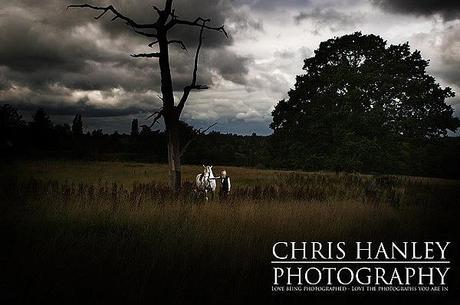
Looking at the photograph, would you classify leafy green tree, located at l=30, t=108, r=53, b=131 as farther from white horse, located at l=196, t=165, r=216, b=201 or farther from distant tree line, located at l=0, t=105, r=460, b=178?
white horse, located at l=196, t=165, r=216, b=201

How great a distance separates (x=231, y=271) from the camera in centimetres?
505

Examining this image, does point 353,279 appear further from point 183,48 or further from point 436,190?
point 436,190

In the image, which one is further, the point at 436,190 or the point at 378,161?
the point at 378,161

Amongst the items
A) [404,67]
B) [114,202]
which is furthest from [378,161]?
[114,202]

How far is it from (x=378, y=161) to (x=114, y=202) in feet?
67.4

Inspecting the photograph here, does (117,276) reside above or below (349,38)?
below

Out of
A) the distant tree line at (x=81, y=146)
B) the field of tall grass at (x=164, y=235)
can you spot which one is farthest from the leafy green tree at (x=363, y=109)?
the field of tall grass at (x=164, y=235)

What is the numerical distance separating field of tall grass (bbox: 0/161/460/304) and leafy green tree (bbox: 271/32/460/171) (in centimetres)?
1399

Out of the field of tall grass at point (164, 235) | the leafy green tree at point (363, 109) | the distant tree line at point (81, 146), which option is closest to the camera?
the field of tall grass at point (164, 235)

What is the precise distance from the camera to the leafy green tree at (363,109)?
25672 millimetres

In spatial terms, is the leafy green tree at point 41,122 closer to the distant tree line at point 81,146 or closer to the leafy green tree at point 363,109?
the distant tree line at point 81,146

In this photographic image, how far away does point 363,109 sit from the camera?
2661 centimetres

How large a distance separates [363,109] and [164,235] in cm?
2239

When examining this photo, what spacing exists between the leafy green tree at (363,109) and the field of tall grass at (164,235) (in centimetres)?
1399
